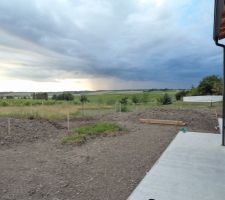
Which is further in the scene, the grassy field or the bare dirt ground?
the grassy field

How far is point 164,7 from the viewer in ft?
28.0

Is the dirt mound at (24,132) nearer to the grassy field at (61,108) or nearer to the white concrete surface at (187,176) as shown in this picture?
the grassy field at (61,108)

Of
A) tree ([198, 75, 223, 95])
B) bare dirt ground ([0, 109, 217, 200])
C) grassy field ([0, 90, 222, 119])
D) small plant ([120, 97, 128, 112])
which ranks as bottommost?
bare dirt ground ([0, 109, 217, 200])

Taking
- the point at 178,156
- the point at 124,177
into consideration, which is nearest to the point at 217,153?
the point at 178,156

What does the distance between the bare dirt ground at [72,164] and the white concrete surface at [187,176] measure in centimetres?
34

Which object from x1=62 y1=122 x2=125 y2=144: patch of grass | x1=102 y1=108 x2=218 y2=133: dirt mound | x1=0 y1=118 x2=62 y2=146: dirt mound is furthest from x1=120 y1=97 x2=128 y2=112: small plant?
x1=0 y1=118 x2=62 y2=146: dirt mound

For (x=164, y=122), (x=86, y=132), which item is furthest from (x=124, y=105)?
(x=86, y=132)

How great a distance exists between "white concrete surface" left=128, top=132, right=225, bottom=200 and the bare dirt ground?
340 millimetres

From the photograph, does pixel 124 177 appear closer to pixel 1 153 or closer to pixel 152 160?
pixel 152 160

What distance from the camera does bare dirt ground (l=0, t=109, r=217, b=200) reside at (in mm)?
3619

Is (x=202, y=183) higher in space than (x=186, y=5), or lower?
lower

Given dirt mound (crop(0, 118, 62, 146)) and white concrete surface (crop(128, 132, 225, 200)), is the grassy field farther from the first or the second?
white concrete surface (crop(128, 132, 225, 200))

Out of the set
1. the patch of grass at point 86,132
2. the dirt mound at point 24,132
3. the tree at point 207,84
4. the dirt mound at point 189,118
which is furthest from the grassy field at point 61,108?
the tree at point 207,84

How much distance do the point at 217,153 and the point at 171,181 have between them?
85.8 inches
